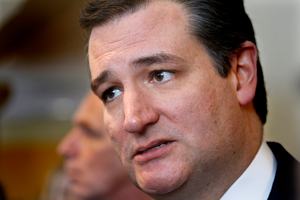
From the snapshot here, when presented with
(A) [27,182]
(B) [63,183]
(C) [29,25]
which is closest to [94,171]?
(B) [63,183]

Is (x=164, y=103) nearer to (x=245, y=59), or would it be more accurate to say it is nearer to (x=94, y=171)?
(x=245, y=59)

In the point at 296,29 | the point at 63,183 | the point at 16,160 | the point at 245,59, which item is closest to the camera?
the point at 245,59

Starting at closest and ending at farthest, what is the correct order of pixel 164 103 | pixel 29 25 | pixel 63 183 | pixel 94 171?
pixel 164 103, pixel 94 171, pixel 63 183, pixel 29 25

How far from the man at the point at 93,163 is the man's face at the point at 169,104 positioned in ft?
2.98

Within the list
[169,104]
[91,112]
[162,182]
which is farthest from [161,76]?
[91,112]

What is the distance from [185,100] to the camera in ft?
3.12

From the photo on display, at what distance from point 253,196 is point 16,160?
97.4 inches

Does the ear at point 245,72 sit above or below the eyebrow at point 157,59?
below

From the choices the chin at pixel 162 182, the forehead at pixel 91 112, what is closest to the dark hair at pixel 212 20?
the chin at pixel 162 182

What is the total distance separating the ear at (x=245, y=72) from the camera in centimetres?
105

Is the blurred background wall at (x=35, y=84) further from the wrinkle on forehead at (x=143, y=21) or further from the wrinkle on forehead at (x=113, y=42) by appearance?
the wrinkle on forehead at (x=143, y=21)

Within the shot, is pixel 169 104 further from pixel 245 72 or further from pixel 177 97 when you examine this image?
pixel 245 72

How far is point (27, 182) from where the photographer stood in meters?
2.79

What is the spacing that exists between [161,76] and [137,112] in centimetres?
15
